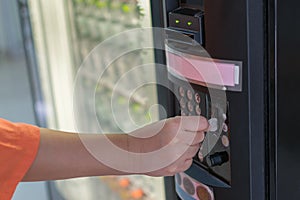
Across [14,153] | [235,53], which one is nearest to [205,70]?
[235,53]

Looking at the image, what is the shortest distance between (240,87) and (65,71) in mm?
1384

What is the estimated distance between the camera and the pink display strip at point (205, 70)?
91 centimetres

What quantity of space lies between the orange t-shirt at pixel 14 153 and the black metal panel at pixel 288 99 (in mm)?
424

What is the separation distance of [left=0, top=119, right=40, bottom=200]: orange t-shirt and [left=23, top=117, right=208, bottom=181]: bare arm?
0.06 feet

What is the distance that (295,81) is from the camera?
34.6 inches

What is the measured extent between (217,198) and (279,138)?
19 centimetres

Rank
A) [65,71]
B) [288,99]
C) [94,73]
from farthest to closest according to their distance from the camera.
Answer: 1. [65,71]
2. [94,73]
3. [288,99]

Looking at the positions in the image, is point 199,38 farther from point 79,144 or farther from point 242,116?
point 79,144

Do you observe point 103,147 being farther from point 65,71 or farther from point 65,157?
point 65,71

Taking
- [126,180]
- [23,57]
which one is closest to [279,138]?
[126,180]

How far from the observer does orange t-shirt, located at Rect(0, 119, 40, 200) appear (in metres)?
0.88

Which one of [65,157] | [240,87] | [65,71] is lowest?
[65,71]

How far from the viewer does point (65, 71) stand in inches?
86.1

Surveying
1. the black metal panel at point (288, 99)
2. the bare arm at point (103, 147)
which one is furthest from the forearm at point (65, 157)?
the black metal panel at point (288, 99)
